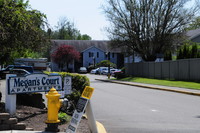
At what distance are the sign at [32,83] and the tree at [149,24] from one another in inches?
1369

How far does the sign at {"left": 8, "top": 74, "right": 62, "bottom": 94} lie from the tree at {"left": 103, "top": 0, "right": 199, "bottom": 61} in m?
34.8

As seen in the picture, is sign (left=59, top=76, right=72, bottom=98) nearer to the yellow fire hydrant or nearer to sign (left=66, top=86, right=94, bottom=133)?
the yellow fire hydrant

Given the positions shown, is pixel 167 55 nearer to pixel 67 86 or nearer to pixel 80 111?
pixel 67 86

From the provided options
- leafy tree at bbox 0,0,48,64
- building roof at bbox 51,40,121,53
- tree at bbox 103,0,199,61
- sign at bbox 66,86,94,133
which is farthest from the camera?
building roof at bbox 51,40,121,53

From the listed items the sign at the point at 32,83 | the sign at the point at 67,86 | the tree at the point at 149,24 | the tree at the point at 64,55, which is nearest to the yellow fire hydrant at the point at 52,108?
the sign at the point at 32,83

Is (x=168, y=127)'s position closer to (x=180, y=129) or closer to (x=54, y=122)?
(x=180, y=129)

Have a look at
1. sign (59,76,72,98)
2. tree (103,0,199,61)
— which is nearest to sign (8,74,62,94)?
sign (59,76,72,98)

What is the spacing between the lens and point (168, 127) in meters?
8.67

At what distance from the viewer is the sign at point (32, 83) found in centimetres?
793

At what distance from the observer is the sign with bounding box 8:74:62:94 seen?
7926 millimetres

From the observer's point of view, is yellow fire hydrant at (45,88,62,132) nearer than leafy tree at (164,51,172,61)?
Yes

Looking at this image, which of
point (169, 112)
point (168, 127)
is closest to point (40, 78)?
point (168, 127)

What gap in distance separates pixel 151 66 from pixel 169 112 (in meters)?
30.3

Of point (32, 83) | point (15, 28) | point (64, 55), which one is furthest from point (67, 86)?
point (64, 55)
